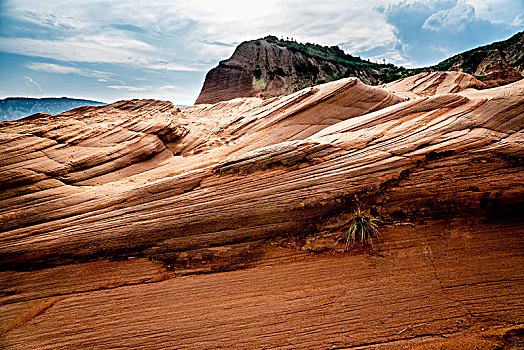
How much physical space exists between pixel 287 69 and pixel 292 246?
5524 cm

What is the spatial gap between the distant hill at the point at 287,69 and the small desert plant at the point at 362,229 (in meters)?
43.1

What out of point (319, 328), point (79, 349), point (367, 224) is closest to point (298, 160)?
point (367, 224)

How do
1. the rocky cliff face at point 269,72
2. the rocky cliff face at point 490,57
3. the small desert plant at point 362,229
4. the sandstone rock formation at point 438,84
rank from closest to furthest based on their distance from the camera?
the small desert plant at point 362,229 → the sandstone rock formation at point 438,84 → the rocky cliff face at point 490,57 → the rocky cliff face at point 269,72

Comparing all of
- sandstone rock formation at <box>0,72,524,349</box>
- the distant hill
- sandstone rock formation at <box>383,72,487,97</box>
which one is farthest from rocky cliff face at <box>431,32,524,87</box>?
sandstone rock formation at <box>0,72,524,349</box>

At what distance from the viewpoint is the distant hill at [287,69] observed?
46.5 m

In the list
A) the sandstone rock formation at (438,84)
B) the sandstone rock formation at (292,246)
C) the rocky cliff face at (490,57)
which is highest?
the rocky cliff face at (490,57)

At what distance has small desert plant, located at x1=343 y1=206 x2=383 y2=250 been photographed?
210 inches

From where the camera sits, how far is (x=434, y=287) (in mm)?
4652

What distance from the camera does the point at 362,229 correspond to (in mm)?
5320

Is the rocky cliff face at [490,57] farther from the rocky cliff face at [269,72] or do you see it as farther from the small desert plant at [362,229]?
the small desert plant at [362,229]

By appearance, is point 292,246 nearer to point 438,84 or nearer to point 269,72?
point 438,84

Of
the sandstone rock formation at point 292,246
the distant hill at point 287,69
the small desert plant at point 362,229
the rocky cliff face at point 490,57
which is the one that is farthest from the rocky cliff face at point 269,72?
the small desert plant at point 362,229

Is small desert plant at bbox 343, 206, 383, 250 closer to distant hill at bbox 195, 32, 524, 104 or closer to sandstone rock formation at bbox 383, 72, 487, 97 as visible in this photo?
sandstone rock formation at bbox 383, 72, 487, 97

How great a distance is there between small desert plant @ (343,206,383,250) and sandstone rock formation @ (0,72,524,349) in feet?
0.58
